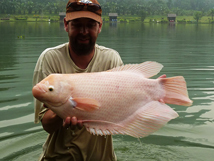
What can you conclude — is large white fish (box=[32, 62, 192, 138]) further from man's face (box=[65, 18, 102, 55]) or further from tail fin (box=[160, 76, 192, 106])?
man's face (box=[65, 18, 102, 55])

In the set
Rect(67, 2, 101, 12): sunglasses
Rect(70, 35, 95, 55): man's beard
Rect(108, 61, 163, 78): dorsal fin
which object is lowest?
Rect(108, 61, 163, 78): dorsal fin

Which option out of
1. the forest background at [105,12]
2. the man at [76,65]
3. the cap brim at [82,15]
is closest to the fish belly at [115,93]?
the man at [76,65]

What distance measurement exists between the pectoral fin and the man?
0.50 metres

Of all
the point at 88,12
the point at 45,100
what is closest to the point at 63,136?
the point at 45,100

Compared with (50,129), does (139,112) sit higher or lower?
higher

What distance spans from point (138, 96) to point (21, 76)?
7807 millimetres

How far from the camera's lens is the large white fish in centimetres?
244

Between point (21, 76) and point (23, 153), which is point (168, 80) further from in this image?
point (21, 76)

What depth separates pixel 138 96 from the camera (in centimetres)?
258

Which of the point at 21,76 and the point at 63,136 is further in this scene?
the point at 21,76

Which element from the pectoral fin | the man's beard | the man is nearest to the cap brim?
the man

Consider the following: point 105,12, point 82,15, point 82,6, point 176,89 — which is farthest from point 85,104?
point 105,12

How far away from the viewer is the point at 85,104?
2.40 metres

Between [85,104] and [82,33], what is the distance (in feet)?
2.77
